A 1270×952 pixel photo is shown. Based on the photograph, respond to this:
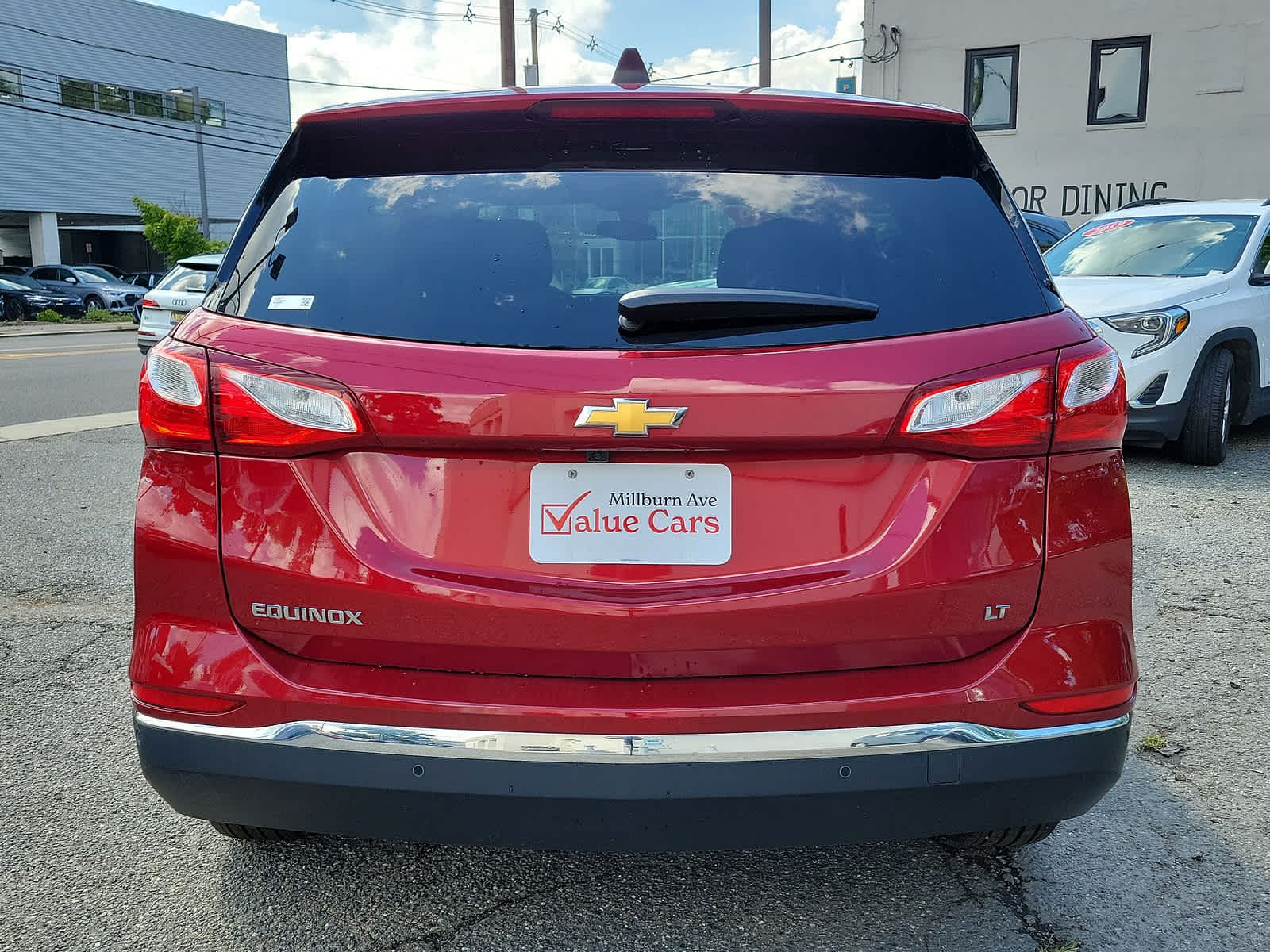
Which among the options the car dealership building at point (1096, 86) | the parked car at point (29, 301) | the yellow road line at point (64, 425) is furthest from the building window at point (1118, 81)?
the parked car at point (29, 301)

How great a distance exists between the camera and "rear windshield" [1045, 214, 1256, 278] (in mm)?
8070

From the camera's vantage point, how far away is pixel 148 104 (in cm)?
4978

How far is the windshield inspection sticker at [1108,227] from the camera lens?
9055mm

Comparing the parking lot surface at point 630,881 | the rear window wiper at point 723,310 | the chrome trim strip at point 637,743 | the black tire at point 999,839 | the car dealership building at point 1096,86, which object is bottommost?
the parking lot surface at point 630,881

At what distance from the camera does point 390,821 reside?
2.01 m

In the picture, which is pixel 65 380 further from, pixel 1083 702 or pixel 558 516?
pixel 1083 702

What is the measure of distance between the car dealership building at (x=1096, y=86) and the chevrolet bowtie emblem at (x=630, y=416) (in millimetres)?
22078

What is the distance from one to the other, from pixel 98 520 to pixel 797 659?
Result: 5330 millimetres

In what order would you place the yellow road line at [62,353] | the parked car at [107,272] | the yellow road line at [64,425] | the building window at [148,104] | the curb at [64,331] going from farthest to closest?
the building window at [148,104] < the parked car at [107,272] < the curb at [64,331] < the yellow road line at [62,353] < the yellow road line at [64,425]

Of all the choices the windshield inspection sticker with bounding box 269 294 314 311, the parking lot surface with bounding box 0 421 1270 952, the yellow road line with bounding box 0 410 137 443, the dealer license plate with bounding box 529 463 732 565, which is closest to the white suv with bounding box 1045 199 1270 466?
the parking lot surface with bounding box 0 421 1270 952

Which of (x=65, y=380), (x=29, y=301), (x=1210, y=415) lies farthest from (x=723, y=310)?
(x=29, y=301)

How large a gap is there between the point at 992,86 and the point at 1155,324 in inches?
694

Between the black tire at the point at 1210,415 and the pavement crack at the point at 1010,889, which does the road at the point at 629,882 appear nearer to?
the pavement crack at the point at 1010,889

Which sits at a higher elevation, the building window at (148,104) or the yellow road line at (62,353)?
the building window at (148,104)
